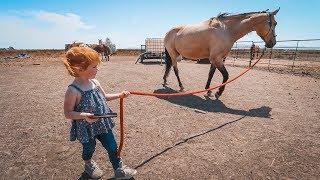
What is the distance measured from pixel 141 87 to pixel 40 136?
485 cm

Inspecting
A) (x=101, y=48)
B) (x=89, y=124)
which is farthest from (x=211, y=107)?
(x=101, y=48)

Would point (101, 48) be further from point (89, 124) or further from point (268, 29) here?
point (89, 124)

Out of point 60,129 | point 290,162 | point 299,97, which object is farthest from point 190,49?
point 290,162

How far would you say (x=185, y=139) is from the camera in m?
4.51

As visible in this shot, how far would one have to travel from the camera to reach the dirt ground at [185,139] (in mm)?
3531

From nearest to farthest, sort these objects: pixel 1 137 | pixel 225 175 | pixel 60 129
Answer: pixel 225 175, pixel 1 137, pixel 60 129

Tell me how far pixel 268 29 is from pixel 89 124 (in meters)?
6.13

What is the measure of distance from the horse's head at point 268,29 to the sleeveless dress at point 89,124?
588 centimetres

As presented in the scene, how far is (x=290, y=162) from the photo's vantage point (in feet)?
12.3

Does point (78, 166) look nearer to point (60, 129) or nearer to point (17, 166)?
point (17, 166)

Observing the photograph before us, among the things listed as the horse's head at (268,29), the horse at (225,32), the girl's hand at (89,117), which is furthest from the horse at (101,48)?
the girl's hand at (89,117)

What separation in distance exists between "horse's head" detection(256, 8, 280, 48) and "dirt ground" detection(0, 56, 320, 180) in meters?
1.56

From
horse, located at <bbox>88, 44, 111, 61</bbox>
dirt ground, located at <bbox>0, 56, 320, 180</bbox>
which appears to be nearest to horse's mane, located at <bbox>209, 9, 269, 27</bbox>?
dirt ground, located at <bbox>0, 56, 320, 180</bbox>

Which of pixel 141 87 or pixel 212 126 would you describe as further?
pixel 141 87
